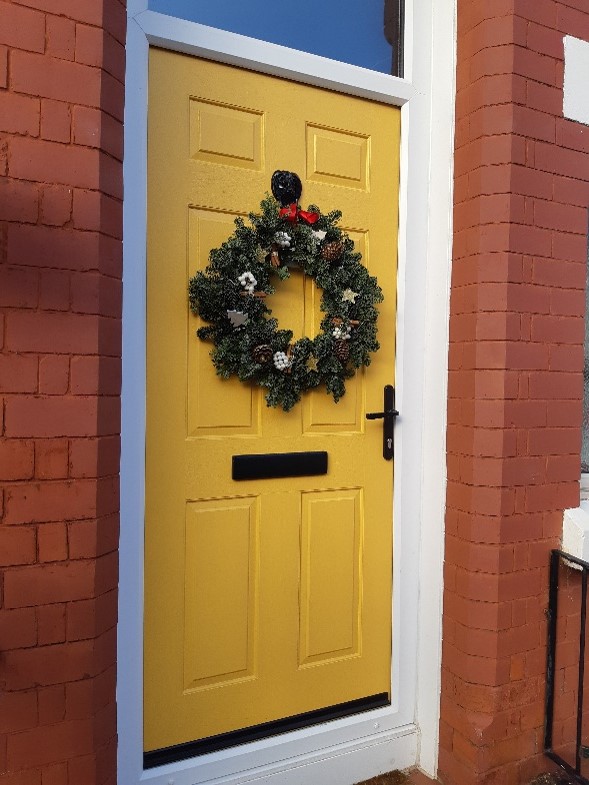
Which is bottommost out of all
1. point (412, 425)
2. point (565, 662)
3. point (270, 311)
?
point (565, 662)

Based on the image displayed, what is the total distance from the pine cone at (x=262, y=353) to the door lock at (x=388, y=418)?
54 cm

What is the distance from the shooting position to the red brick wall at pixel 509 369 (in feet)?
7.27

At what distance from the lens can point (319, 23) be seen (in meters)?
2.29

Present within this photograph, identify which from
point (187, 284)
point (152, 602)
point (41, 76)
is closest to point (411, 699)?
point (152, 602)

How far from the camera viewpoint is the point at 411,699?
2441 mm

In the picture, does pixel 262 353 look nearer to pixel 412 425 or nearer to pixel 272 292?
pixel 272 292

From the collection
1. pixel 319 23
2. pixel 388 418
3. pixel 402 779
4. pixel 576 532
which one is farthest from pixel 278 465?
pixel 319 23

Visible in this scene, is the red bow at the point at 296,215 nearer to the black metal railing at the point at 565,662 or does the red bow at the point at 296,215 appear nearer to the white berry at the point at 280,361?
the white berry at the point at 280,361

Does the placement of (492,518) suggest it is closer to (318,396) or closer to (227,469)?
(318,396)

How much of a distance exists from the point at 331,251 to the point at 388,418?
70 cm

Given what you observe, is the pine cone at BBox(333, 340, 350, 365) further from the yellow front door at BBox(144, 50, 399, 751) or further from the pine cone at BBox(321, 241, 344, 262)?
the pine cone at BBox(321, 241, 344, 262)

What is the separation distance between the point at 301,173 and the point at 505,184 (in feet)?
2.50

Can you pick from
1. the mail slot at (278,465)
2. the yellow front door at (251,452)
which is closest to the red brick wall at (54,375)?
the yellow front door at (251,452)

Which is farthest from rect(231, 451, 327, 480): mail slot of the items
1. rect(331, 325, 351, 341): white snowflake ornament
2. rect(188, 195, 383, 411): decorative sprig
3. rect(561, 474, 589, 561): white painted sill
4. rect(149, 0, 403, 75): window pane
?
rect(149, 0, 403, 75): window pane
